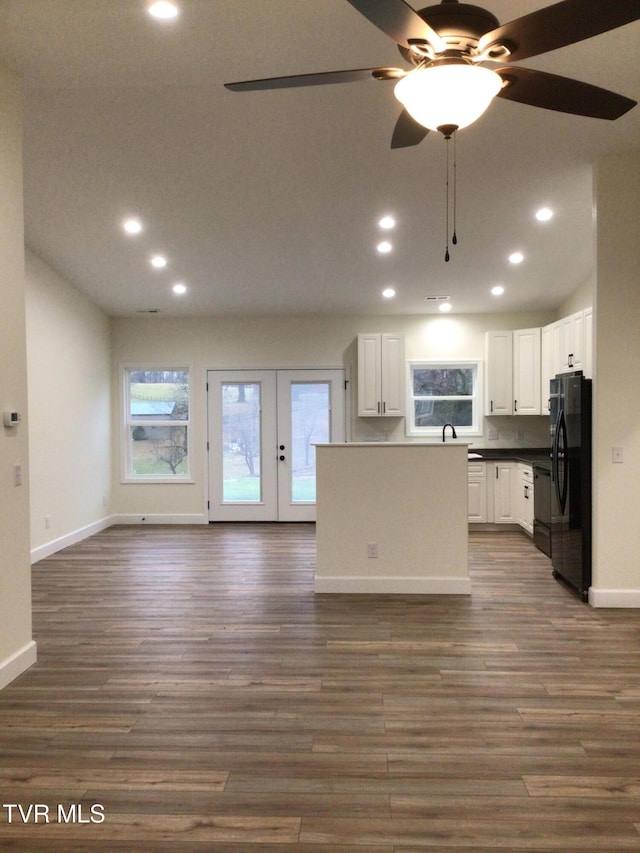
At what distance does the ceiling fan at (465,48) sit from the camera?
5.63ft

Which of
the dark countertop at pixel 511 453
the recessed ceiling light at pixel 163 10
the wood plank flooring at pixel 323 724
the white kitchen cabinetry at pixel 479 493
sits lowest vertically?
the wood plank flooring at pixel 323 724

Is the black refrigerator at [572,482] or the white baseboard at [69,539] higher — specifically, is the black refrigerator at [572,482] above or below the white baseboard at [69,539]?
above

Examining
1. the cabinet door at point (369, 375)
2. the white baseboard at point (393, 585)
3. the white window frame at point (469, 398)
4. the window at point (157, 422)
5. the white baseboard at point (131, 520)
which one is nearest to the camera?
the white baseboard at point (393, 585)

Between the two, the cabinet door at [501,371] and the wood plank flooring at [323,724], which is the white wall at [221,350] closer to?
the cabinet door at [501,371]

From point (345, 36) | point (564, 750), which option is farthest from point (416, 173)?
point (564, 750)

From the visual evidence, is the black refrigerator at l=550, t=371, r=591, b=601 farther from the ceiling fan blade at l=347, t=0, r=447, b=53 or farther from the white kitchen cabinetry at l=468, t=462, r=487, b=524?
the ceiling fan blade at l=347, t=0, r=447, b=53

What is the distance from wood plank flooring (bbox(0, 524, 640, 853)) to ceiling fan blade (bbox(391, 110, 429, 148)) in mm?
2551

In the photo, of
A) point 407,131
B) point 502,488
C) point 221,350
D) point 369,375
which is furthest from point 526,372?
point 407,131

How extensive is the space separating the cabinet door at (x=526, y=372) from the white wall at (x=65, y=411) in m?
5.18

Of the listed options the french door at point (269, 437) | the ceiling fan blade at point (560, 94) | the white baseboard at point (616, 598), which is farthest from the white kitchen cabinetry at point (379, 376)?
the ceiling fan blade at point (560, 94)

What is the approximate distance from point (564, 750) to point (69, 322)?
620cm

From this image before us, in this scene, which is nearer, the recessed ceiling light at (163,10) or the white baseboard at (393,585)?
the recessed ceiling light at (163,10)

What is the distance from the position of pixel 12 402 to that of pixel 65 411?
351cm

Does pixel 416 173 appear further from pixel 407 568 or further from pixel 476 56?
pixel 407 568
